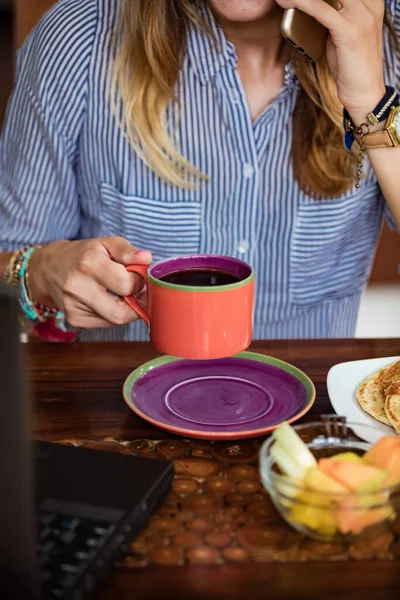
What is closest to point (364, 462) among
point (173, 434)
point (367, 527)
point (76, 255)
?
point (367, 527)

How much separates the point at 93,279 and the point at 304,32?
52 cm

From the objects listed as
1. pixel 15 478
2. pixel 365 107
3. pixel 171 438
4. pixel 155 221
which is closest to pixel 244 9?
pixel 365 107

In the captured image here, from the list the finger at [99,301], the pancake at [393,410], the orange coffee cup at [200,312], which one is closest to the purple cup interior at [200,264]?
the orange coffee cup at [200,312]

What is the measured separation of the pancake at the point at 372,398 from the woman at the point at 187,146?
429 millimetres

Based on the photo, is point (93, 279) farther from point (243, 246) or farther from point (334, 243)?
point (334, 243)

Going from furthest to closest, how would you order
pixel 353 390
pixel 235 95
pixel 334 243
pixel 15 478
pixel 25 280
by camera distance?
pixel 334 243 < pixel 235 95 < pixel 25 280 < pixel 353 390 < pixel 15 478

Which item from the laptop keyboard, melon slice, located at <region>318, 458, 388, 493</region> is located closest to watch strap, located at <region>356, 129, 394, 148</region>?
melon slice, located at <region>318, 458, 388, 493</region>

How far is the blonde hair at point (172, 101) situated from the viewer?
144 centimetres

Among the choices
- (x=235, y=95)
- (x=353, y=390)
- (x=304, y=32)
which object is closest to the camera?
(x=353, y=390)

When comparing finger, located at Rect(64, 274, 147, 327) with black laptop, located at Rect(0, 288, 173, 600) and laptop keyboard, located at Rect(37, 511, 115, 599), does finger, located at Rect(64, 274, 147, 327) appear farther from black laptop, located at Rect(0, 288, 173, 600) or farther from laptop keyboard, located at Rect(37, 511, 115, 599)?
laptop keyboard, located at Rect(37, 511, 115, 599)

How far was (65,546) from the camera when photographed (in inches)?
27.2

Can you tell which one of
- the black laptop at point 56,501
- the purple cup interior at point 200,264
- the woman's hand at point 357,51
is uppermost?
the woman's hand at point 357,51

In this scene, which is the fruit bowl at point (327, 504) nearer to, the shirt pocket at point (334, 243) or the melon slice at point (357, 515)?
the melon slice at point (357, 515)

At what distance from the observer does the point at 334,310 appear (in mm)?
1695
